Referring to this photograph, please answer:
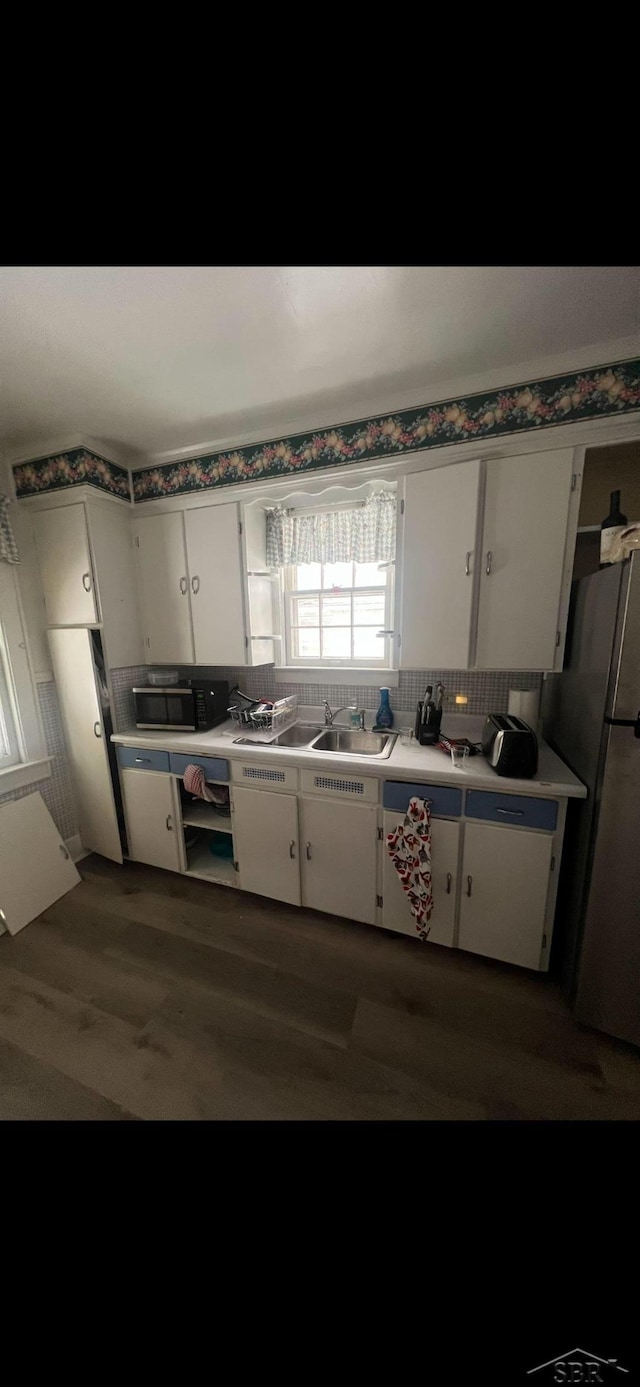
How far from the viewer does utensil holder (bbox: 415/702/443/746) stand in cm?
180

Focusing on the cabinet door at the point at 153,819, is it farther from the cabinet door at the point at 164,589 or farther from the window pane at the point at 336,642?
the window pane at the point at 336,642

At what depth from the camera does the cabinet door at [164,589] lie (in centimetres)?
213

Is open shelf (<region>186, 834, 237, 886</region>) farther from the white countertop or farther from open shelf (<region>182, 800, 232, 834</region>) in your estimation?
the white countertop

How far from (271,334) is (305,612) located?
1.25 m

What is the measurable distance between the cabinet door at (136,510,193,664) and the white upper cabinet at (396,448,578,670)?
1225 mm

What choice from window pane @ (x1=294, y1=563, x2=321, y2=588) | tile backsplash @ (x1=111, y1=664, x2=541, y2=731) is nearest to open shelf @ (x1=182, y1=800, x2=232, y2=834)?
tile backsplash @ (x1=111, y1=664, x2=541, y2=731)

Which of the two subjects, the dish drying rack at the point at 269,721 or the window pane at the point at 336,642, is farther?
the window pane at the point at 336,642

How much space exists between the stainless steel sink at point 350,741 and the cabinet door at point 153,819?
2.80 feet

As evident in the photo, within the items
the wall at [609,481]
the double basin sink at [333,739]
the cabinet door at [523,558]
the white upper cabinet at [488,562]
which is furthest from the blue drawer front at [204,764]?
the wall at [609,481]
